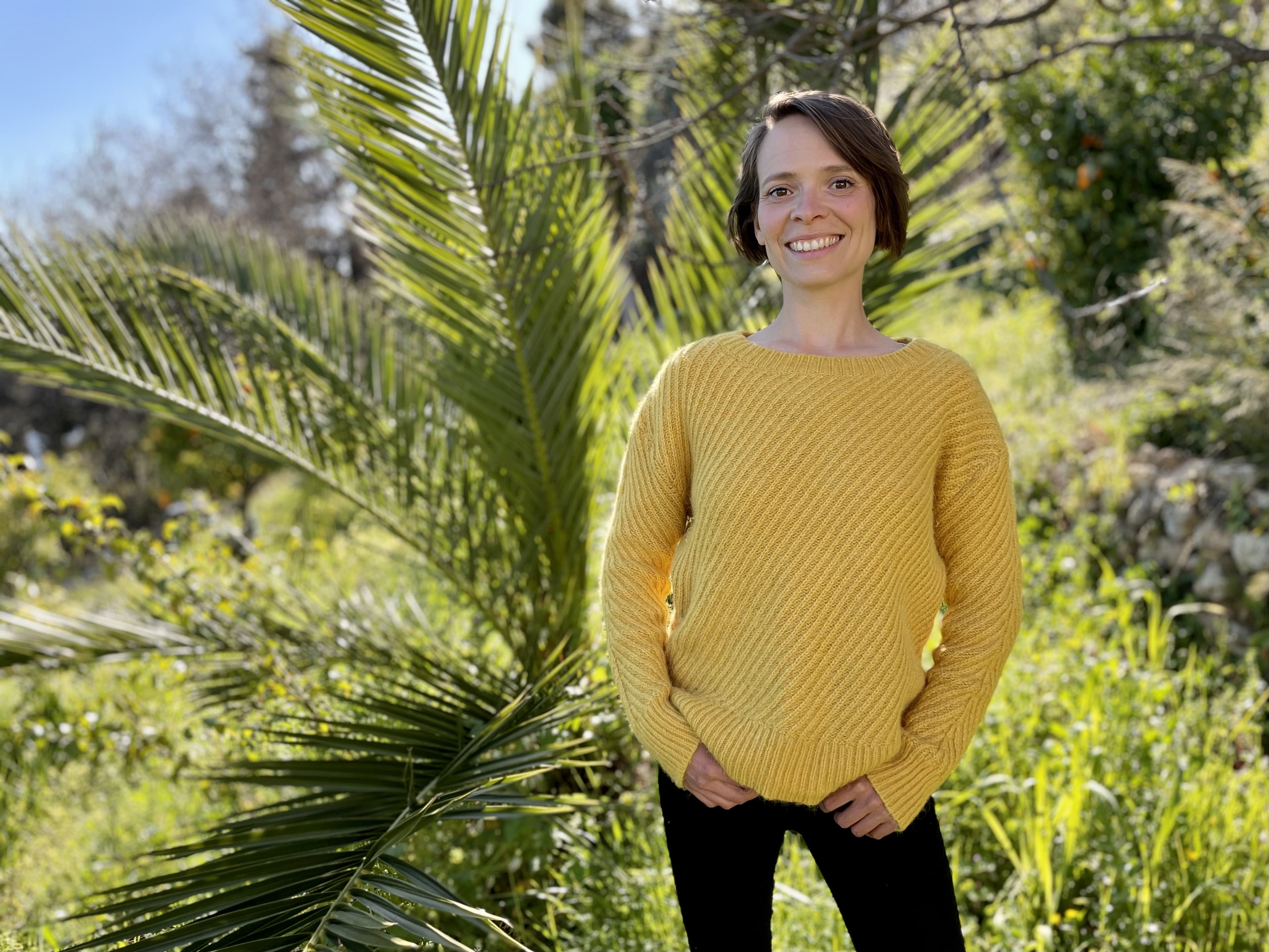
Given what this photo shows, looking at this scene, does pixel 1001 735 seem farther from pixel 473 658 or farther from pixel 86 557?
pixel 86 557

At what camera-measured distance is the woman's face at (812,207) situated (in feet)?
5.13

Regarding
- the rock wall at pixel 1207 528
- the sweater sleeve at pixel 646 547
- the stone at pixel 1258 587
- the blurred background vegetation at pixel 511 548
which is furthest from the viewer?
the rock wall at pixel 1207 528

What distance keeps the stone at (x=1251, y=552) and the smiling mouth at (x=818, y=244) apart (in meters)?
3.14

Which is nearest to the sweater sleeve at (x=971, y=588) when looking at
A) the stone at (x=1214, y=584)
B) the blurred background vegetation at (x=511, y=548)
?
the blurred background vegetation at (x=511, y=548)

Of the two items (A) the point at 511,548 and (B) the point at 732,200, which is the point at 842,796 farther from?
(B) the point at 732,200

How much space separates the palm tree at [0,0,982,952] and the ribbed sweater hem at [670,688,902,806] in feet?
1.85

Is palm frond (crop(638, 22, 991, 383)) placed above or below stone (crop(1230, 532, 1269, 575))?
above

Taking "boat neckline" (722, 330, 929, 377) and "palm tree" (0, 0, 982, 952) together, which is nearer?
"boat neckline" (722, 330, 929, 377)

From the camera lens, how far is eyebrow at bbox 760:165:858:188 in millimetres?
1566

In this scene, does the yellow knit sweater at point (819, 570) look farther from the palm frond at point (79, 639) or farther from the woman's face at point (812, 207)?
the palm frond at point (79, 639)

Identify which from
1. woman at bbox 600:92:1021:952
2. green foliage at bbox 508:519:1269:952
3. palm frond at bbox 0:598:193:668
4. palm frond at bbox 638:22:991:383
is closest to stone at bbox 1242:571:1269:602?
green foliage at bbox 508:519:1269:952

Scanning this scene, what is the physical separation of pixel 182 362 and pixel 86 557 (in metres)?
9.92

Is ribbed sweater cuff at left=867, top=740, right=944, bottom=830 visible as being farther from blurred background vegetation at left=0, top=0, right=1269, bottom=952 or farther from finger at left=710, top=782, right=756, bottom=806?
blurred background vegetation at left=0, top=0, right=1269, bottom=952

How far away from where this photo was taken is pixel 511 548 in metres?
3.14
